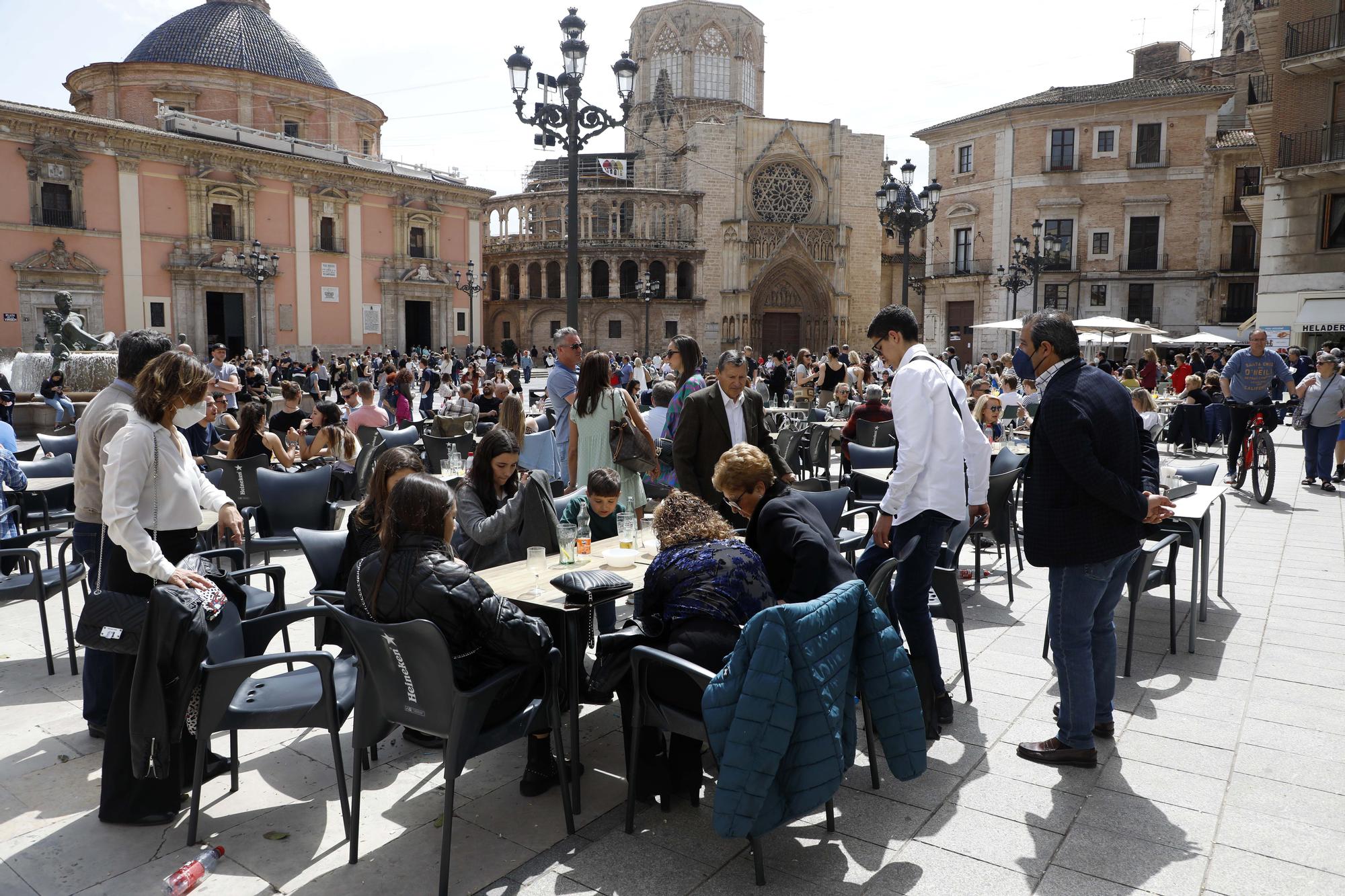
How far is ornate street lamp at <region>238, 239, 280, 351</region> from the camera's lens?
99.7ft

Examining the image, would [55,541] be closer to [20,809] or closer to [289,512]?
[289,512]

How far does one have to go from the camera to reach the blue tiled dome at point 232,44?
118 ft

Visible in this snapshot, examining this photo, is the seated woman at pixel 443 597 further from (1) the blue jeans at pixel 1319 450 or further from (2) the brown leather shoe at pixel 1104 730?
(1) the blue jeans at pixel 1319 450

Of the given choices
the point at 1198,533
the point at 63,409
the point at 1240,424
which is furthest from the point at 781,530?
the point at 63,409

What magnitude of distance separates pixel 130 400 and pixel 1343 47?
72.4 feet

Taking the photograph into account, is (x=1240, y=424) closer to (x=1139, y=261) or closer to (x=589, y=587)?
(x=589, y=587)

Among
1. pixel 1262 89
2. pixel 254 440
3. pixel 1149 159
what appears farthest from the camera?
pixel 1149 159

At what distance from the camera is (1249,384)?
10.2 m

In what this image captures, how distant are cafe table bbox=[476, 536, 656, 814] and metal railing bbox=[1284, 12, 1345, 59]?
21.2 metres

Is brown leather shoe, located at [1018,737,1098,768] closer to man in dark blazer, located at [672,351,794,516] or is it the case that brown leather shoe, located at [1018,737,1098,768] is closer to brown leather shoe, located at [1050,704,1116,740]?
brown leather shoe, located at [1050,704,1116,740]

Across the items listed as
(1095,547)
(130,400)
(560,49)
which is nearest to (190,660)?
(130,400)

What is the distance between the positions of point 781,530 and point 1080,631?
130cm

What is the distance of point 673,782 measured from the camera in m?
3.38

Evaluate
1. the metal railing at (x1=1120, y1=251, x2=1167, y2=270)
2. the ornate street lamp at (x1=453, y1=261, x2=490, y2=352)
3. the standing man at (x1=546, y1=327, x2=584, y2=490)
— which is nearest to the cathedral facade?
the ornate street lamp at (x1=453, y1=261, x2=490, y2=352)
